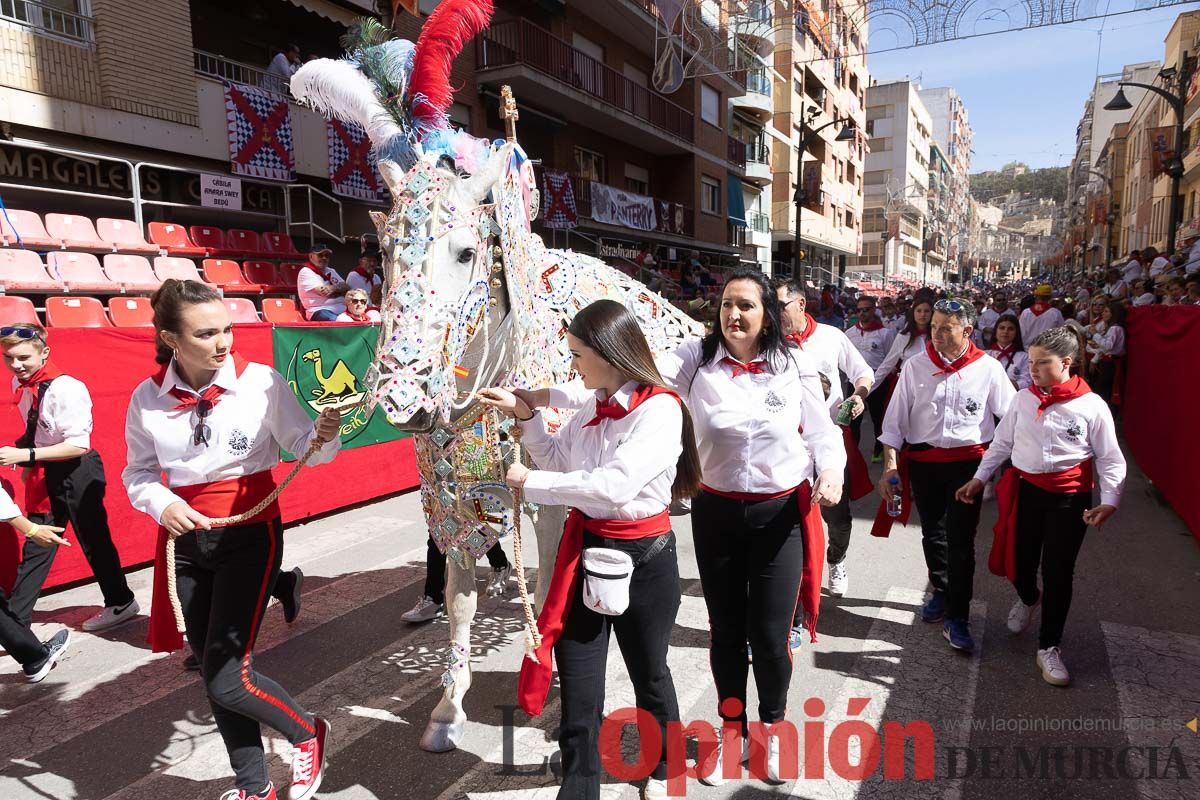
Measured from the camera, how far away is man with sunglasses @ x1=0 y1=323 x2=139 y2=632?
4141 mm

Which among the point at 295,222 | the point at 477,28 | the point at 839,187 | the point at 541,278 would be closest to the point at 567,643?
the point at 541,278

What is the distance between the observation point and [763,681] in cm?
301

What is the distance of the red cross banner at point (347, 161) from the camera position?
13.2 metres

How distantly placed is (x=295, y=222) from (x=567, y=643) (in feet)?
41.5

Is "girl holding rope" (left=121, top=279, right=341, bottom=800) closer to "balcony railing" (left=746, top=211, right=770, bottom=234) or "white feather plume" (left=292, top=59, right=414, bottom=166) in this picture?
"white feather plume" (left=292, top=59, right=414, bottom=166)

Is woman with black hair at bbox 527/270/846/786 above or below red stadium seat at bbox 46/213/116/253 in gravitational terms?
below

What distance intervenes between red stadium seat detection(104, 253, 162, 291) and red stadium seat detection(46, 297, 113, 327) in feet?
3.91

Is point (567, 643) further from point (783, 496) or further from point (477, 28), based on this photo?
point (477, 28)

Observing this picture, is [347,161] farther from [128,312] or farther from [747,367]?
[747,367]

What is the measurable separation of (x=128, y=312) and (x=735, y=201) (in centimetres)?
2452

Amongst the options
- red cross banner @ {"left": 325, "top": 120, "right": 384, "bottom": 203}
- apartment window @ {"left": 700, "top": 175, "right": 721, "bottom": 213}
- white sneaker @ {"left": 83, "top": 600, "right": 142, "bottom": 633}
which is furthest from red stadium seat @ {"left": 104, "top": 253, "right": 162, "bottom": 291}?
apartment window @ {"left": 700, "top": 175, "right": 721, "bottom": 213}

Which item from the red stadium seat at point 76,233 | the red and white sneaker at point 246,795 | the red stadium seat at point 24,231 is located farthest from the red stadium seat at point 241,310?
the red and white sneaker at point 246,795

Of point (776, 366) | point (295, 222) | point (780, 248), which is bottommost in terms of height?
point (776, 366)

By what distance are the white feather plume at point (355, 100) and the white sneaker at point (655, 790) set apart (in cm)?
276
